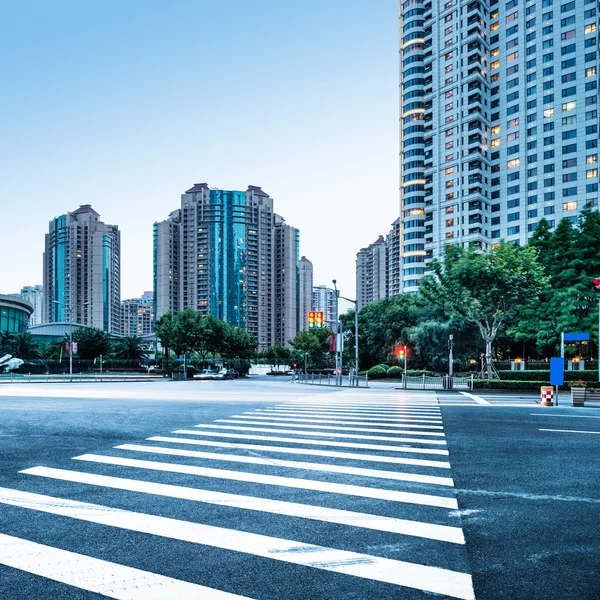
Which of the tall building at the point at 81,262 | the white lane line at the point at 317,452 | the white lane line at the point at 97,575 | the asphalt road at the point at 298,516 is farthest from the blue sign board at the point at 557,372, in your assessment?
the tall building at the point at 81,262

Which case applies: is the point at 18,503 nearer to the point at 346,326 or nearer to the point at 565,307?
the point at 565,307

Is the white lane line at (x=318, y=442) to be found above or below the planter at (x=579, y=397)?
above

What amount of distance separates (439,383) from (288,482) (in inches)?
1223

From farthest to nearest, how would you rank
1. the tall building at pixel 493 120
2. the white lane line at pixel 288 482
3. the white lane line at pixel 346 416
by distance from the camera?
the tall building at pixel 493 120 < the white lane line at pixel 346 416 < the white lane line at pixel 288 482

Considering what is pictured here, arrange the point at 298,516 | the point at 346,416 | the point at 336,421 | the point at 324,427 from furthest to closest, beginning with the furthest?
the point at 346,416, the point at 336,421, the point at 324,427, the point at 298,516

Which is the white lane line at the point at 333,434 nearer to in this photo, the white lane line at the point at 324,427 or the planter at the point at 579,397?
the white lane line at the point at 324,427

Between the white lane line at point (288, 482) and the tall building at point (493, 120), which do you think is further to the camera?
the tall building at point (493, 120)

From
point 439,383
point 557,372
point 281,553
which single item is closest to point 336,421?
point 281,553

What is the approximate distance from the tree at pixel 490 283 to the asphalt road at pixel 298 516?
25.5 meters

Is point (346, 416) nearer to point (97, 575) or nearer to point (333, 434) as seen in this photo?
point (333, 434)

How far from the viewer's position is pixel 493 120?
9950cm

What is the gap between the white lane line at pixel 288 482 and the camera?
634 cm

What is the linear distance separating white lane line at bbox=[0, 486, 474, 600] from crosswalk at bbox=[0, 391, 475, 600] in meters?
0.02

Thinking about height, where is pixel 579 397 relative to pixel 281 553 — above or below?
below
